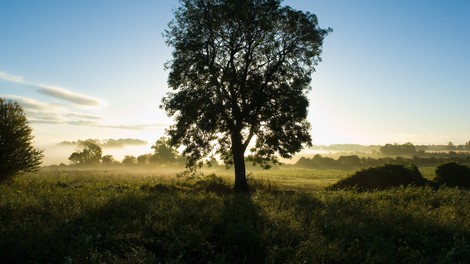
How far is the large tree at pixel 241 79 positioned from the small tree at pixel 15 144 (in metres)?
9.13

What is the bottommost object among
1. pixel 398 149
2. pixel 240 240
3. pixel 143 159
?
pixel 240 240

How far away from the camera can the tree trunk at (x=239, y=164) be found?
24.4 meters

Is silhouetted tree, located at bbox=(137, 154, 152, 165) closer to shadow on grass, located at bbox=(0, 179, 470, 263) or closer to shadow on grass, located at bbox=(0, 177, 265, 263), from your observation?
shadow on grass, located at bbox=(0, 179, 470, 263)

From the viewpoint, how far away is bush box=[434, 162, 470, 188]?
2964 centimetres

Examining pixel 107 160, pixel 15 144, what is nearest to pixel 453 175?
pixel 15 144

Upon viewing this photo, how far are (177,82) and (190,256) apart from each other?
18.1 meters

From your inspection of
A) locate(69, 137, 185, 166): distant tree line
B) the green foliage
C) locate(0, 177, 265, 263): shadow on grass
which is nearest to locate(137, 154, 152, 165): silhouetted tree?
locate(69, 137, 185, 166): distant tree line

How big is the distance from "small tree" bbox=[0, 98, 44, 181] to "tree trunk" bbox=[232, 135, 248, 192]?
43.6 ft

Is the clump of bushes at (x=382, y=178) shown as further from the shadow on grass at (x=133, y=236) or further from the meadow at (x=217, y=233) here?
the shadow on grass at (x=133, y=236)

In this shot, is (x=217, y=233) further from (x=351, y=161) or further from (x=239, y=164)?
(x=351, y=161)

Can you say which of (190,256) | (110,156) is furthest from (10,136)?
(110,156)

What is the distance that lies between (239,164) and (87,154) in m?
87.6

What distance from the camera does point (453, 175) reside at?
98.4 feet

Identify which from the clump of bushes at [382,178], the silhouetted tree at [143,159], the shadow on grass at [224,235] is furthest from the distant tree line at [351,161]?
the shadow on grass at [224,235]
